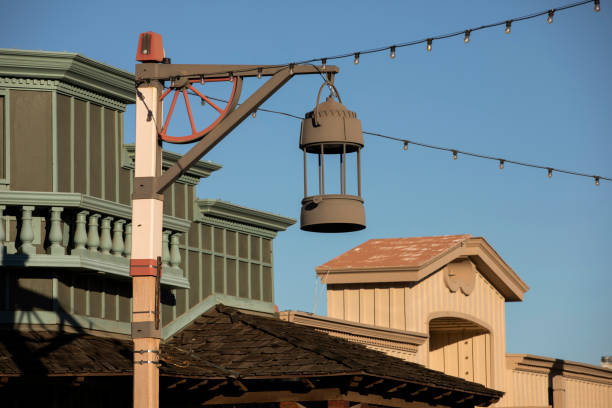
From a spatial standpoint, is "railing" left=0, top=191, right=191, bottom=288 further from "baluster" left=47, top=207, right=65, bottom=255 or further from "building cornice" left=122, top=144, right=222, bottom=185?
"building cornice" left=122, top=144, right=222, bottom=185

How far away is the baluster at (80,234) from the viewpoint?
18.6 m

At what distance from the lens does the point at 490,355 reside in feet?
102

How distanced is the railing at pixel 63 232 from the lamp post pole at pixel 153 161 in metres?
5.50

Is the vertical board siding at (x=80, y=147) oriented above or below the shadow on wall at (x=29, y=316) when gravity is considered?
above

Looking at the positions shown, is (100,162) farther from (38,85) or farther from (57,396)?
(57,396)

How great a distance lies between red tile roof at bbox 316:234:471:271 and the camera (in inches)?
1100

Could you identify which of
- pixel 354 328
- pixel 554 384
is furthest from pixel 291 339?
pixel 554 384

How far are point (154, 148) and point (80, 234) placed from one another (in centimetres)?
598

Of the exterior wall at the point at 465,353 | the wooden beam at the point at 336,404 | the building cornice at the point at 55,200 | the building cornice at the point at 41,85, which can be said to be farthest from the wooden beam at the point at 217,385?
the exterior wall at the point at 465,353

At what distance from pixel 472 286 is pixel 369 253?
296 centimetres

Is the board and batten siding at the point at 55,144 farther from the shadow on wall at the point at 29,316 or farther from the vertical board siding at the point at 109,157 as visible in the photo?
the shadow on wall at the point at 29,316

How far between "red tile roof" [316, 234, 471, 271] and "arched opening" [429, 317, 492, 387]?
88.0 inches

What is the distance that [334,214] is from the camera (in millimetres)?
13992

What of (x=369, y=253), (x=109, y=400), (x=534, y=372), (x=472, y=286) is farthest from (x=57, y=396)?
(x=534, y=372)
